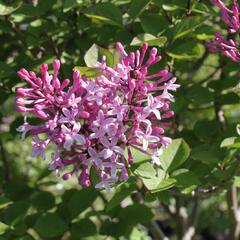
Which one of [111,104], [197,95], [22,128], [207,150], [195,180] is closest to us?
[111,104]

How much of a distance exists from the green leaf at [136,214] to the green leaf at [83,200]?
17cm

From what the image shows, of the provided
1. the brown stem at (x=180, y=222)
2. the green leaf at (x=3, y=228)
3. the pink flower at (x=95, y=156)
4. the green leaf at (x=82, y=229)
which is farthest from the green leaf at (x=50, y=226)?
the brown stem at (x=180, y=222)

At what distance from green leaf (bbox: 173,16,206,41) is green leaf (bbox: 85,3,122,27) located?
20 cm

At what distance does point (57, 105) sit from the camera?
1.31 metres

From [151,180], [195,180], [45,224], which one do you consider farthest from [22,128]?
[45,224]

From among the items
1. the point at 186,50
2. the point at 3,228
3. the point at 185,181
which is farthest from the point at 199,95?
the point at 3,228

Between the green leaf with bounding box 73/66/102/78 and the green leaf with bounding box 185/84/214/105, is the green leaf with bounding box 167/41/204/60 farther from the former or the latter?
the green leaf with bounding box 73/66/102/78

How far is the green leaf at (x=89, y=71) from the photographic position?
1369 millimetres

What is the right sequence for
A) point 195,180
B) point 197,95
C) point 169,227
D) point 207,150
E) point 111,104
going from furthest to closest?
point 169,227
point 197,95
point 207,150
point 195,180
point 111,104

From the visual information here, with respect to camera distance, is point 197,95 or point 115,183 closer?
point 115,183

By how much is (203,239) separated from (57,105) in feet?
12.9

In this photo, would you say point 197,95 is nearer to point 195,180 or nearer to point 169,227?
point 195,180

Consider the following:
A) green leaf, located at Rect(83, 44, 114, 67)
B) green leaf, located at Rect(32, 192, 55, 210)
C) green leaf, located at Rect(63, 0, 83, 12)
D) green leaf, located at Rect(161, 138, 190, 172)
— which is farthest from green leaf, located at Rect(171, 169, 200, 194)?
green leaf, located at Rect(32, 192, 55, 210)

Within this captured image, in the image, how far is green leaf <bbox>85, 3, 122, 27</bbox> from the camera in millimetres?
1688
